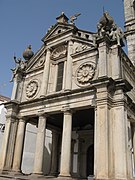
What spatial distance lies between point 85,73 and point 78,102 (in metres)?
2.19

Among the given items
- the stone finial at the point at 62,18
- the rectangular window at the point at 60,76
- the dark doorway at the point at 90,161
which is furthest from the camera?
the stone finial at the point at 62,18

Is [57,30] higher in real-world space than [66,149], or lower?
higher

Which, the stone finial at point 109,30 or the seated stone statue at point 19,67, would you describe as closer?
the stone finial at point 109,30

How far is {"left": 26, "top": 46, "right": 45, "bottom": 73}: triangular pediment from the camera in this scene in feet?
58.4

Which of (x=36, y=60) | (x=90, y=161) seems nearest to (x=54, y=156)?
(x=90, y=161)

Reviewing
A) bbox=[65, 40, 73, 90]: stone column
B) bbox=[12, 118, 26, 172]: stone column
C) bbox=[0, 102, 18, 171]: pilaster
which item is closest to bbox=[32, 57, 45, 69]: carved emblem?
bbox=[65, 40, 73, 90]: stone column

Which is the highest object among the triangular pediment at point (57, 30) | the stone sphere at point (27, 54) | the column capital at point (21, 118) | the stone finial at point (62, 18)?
the stone finial at point (62, 18)

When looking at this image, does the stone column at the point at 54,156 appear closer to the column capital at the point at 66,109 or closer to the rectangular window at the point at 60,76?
the rectangular window at the point at 60,76

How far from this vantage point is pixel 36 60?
18062mm

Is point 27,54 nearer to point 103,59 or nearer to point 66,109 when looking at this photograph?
point 66,109

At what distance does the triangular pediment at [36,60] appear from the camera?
17797 millimetres

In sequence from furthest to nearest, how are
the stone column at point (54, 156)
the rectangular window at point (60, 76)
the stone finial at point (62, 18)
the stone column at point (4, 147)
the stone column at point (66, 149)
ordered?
the stone column at point (54, 156) < the stone finial at point (62, 18) < the rectangular window at point (60, 76) < the stone column at point (4, 147) < the stone column at point (66, 149)

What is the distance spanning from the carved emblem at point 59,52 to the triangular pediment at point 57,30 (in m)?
1.14

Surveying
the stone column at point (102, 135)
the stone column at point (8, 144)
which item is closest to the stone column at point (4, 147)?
the stone column at point (8, 144)
